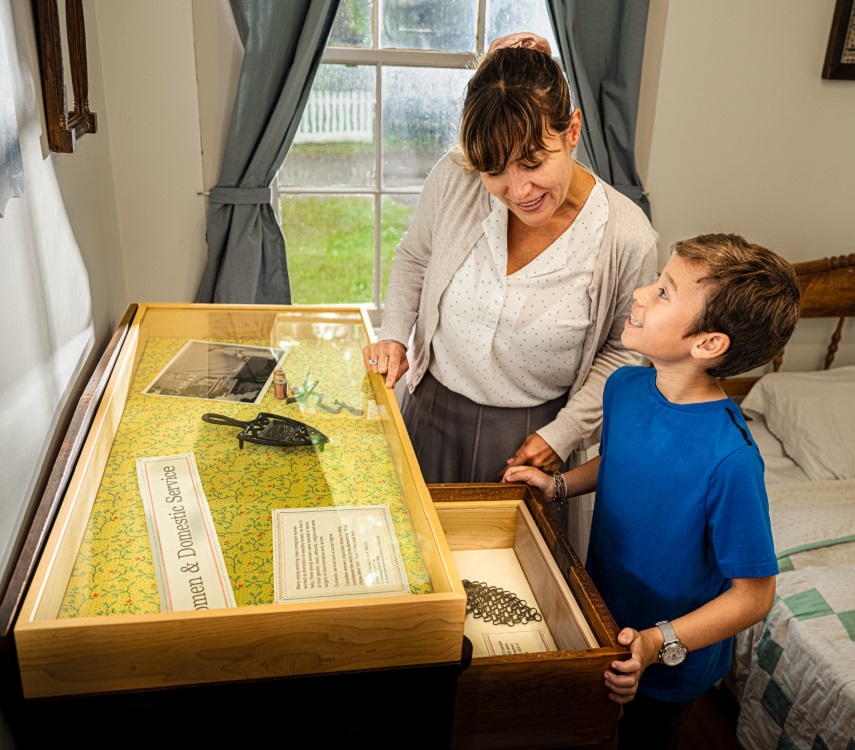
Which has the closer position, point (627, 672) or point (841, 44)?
point (627, 672)

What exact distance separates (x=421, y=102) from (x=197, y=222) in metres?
0.93

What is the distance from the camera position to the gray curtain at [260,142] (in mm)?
2406

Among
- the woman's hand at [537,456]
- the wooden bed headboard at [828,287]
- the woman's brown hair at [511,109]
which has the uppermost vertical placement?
the woman's brown hair at [511,109]

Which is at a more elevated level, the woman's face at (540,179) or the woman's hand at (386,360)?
the woman's face at (540,179)

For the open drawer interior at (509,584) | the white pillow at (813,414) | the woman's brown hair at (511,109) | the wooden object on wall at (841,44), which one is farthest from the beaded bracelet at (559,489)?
the wooden object on wall at (841,44)

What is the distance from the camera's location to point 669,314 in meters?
1.19

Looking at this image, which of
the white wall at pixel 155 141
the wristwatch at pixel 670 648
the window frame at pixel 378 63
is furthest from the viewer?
the window frame at pixel 378 63

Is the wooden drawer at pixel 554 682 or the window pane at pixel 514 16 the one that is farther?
the window pane at pixel 514 16

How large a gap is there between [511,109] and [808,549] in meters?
1.70

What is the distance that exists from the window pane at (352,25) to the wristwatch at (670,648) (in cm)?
229

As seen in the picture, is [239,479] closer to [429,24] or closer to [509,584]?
[509,584]

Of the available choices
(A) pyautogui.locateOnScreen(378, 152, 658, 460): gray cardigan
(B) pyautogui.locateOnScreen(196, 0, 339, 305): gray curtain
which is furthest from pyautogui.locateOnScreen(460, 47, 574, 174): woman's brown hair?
(B) pyautogui.locateOnScreen(196, 0, 339, 305): gray curtain

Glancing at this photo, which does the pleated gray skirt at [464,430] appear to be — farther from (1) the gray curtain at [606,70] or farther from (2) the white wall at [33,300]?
(1) the gray curtain at [606,70]

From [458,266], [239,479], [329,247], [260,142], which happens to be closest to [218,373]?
[239,479]
